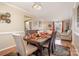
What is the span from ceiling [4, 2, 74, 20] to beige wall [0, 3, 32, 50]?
5.8 inches

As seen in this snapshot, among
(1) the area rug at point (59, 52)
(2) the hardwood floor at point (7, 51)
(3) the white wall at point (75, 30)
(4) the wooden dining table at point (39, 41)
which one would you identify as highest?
(3) the white wall at point (75, 30)

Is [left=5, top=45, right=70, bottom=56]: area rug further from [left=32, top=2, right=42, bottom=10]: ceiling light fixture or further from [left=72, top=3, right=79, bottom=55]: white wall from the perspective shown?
[left=32, top=2, right=42, bottom=10]: ceiling light fixture

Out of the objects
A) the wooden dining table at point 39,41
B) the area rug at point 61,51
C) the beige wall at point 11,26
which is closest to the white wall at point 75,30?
the area rug at point 61,51

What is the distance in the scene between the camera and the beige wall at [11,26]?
6.58 ft

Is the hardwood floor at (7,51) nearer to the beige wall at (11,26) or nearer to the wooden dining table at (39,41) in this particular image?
the beige wall at (11,26)

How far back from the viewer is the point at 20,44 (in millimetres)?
2117

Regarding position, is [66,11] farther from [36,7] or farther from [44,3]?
[36,7]

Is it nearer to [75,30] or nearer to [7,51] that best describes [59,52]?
[75,30]

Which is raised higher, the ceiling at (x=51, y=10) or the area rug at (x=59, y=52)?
the ceiling at (x=51, y=10)

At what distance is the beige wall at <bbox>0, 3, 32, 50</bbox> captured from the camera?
201cm

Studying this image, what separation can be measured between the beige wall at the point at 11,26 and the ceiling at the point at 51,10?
0.15 metres

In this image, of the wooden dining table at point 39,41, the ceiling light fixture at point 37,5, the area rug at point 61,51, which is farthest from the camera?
the wooden dining table at point 39,41

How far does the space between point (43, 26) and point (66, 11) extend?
1.80ft

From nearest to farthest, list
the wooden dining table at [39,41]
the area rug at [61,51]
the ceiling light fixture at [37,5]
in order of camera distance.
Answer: the ceiling light fixture at [37,5]
the area rug at [61,51]
the wooden dining table at [39,41]
